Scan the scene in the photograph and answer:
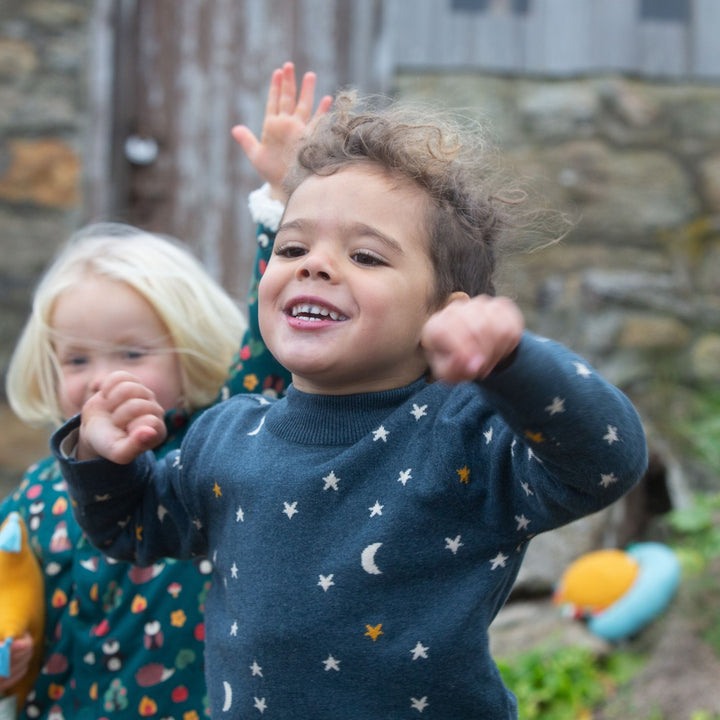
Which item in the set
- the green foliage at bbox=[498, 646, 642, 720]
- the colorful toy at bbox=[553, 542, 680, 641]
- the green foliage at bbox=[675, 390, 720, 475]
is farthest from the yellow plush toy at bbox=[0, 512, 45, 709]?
the green foliage at bbox=[675, 390, 720, 475]

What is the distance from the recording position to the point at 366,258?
1.17 m

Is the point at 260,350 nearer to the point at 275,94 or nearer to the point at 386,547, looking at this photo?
the point at 275,94

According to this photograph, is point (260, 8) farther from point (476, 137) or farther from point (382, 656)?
point (382, 656)

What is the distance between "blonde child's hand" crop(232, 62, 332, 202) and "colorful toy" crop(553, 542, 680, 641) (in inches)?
74.5

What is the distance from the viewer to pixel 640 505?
345 cm

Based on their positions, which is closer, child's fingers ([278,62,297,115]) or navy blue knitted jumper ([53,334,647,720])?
navy blue knitted jumper ([53,334,647,720])

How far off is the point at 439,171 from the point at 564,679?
1955 millimetres

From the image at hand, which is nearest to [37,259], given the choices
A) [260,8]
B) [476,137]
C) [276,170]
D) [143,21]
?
[143,21]

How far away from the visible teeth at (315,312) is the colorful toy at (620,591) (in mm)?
2063

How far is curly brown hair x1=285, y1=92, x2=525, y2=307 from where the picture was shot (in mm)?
1230

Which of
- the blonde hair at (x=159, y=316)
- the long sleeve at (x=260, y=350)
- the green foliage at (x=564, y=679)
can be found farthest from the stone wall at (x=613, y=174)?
the long sleeve at (x=260, y=350)

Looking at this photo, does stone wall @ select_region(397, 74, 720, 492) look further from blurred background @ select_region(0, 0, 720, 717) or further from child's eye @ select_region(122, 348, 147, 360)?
child's eye @ select_region(122, 348, 147, 360)

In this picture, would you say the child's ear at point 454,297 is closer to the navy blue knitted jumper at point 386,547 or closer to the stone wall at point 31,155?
→ the navy blue knitted jumper at point 386,547

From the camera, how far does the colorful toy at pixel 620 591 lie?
287 centimetres
